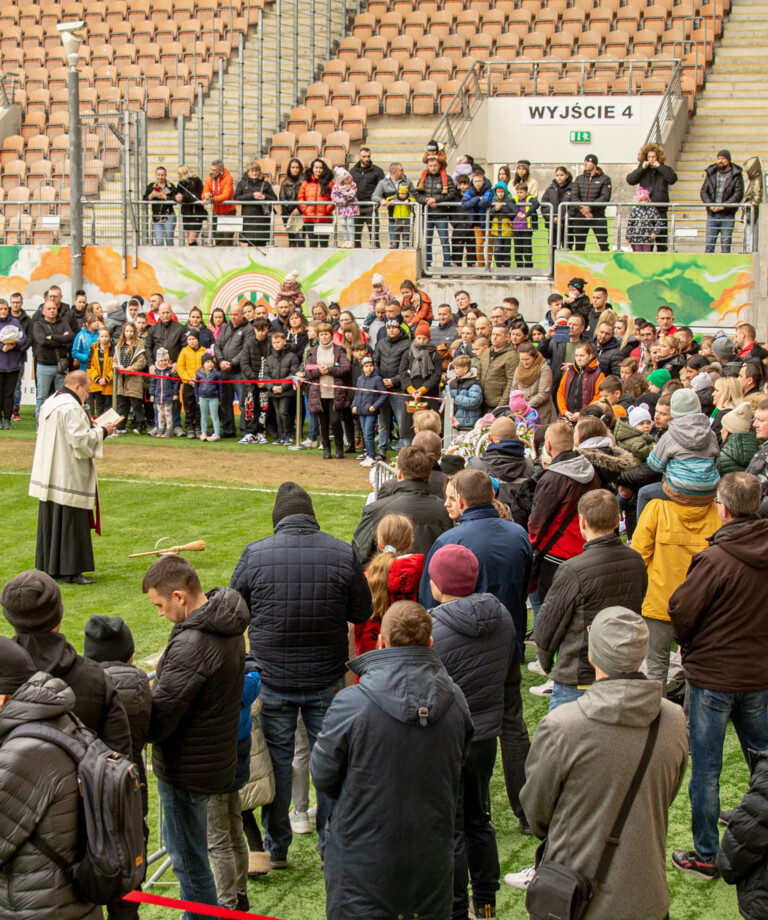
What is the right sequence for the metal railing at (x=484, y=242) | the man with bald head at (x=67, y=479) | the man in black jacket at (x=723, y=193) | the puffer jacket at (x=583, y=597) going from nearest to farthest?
the puffer jacket at (x=583, y=597) < the man with bald head at (x=67, y=479) < the man in black jacket at (x=723, y=193) < the metal railing at (x=484, y=242)

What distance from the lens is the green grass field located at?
17.2ft

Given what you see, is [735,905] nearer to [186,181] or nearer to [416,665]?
[416,665]

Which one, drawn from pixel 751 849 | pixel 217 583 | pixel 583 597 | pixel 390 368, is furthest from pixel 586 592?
pixel 390 368

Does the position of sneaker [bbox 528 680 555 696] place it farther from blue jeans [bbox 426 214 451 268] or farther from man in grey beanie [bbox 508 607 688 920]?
blue jeans [bbox 426 214 451 268]

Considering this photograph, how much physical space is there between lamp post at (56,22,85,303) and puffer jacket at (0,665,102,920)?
52.1 ft

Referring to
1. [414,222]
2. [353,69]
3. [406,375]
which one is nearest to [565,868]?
[406,375]

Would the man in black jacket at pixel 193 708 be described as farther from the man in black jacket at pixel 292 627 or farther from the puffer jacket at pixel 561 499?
the puffer jacket at pixel 561 499

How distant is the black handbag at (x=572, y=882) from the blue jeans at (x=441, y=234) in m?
15.3

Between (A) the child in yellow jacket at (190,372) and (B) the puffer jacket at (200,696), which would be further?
(A) the child in yellow jacket at (190,372)

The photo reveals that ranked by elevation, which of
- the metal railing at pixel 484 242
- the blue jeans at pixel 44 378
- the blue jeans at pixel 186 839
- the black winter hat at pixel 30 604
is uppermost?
the metal railing at pixel 484 242

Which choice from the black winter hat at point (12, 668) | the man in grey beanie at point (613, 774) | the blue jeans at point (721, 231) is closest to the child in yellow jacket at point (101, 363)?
the blue jeans at point (721, 231)

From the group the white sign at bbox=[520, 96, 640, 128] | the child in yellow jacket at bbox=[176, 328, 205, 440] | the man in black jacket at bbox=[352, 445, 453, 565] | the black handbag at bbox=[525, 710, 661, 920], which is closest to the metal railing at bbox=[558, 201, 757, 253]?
the white sign at bbox=[520, 96, 640, 128]

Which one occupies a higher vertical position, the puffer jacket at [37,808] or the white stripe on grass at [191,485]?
the puffer jacket at [37,808]

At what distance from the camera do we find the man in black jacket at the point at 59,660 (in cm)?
414
